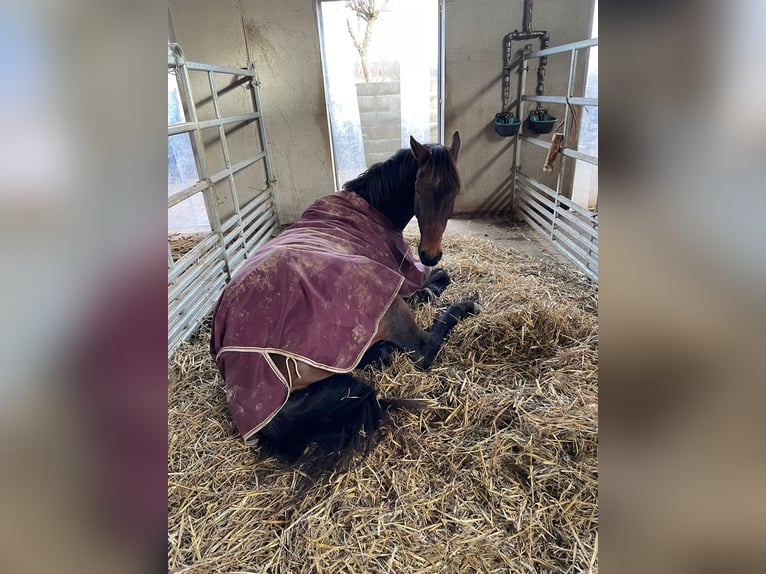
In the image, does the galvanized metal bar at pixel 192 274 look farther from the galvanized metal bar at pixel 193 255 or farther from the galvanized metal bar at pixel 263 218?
the galvanized metal bar at pixel 263 218

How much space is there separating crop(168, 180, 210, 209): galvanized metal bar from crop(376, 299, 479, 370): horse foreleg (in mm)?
1272

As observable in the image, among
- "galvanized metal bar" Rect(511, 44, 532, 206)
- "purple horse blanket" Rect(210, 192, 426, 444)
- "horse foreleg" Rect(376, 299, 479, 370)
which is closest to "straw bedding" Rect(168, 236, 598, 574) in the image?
"horse foreleg" Rect(376, 299, 479, 370)

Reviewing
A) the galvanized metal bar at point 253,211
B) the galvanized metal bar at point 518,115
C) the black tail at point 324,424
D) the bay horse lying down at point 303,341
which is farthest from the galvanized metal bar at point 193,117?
the galvanized metal bar at point 518,115

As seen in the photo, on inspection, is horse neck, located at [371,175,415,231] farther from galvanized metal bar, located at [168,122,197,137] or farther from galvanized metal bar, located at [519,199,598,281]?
galvanized metal bar, located at [519,199,598,281]

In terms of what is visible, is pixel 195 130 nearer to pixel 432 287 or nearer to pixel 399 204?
pixel 399 204

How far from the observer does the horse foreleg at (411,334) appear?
1.66 m

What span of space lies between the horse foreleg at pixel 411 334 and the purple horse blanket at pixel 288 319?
14 cm

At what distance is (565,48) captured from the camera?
2.85 m

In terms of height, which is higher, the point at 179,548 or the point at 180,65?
the point at 180,65

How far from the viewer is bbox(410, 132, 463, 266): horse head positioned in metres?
1.95
